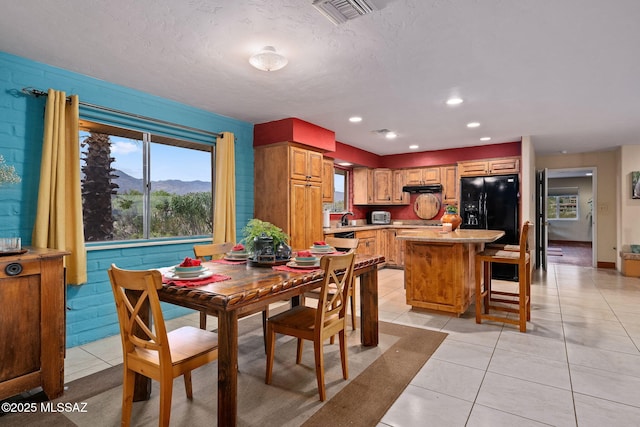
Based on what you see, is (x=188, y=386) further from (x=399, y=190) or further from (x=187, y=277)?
(x=399, y=190)

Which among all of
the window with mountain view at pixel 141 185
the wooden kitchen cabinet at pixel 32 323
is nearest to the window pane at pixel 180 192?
the window with mountain view at pixel 141 185

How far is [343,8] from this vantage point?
2014 millimetres

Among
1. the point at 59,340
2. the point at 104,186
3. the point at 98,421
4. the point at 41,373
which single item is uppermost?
the point at 104,186

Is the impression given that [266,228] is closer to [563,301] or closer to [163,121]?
[163,121]

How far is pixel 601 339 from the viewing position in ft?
10.2

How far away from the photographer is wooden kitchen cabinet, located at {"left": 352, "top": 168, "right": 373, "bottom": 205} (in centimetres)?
712

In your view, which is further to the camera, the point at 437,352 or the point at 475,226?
the point at 475,226

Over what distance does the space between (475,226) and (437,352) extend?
3770 mm

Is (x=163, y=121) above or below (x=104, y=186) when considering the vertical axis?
above

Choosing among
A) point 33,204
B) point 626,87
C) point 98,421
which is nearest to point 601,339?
point 626,87

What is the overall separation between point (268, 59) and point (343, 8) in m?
0.75

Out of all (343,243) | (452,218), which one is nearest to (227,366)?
(343,243)

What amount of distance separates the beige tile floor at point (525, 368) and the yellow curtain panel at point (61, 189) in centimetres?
89

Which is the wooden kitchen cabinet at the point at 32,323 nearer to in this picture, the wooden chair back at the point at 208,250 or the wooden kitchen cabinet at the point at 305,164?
the wooden chair back at the point at 208,250
